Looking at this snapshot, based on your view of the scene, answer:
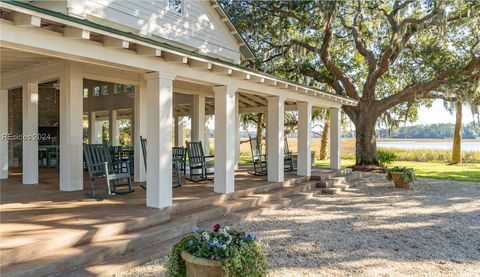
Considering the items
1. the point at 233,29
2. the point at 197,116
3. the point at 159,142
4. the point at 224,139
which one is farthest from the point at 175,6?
the point at 159,142

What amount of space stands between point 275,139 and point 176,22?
4.05 m

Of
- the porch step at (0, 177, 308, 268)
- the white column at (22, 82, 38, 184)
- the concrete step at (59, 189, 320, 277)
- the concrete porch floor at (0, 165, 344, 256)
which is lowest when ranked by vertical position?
the concrete step at (59, 189, 320, 277)

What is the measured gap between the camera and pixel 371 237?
4895mm

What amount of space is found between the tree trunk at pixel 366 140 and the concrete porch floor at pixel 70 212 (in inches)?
331

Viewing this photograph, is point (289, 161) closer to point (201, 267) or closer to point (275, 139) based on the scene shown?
point (275, 139)

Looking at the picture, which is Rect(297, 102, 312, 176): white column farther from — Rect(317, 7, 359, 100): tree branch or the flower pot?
the flower pot

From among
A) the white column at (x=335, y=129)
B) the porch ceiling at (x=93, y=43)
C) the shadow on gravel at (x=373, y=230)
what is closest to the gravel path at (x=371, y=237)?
the shadow on gravel at (x=373, y=230)

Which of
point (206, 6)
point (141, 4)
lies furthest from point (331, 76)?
point (141, 4)

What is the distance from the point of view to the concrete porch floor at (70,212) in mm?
3623

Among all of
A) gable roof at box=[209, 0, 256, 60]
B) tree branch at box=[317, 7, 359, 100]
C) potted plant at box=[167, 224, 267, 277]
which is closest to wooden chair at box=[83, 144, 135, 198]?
potted plant at box=[167, 224, 267, 277]

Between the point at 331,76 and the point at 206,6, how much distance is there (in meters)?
6.74

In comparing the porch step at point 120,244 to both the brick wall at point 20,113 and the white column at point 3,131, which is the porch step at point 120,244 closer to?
the white column at point 3,131

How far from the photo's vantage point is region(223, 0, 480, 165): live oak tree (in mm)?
11727

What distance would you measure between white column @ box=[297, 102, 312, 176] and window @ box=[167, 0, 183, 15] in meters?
4.09
